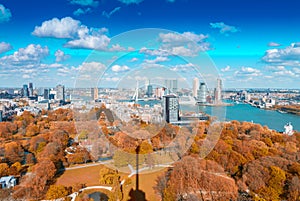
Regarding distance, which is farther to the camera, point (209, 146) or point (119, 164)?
point (209, 146)

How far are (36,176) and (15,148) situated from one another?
2.40 meters

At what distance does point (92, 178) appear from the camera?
4176 millimetres

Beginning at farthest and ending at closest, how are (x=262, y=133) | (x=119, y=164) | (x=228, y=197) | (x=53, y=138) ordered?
(x=262, y=133), (x=53, y=138), (x=119, y=164), (x=228, y=197)

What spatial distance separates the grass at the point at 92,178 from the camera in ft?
11.8

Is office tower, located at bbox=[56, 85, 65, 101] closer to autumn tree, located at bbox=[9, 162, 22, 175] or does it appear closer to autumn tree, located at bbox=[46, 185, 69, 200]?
autumn tree, located at bbox=[9, 162, 22, 175]

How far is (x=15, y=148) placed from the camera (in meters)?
5.62

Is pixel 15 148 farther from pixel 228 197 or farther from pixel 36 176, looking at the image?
pixel 228 197

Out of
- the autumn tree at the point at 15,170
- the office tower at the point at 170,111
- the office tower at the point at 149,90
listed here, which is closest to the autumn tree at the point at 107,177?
the autumn tree at the point at 15,170

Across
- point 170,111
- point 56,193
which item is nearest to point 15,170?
point 56,193

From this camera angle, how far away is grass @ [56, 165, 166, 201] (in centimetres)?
359

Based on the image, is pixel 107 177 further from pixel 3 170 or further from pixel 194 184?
pixel 3 170

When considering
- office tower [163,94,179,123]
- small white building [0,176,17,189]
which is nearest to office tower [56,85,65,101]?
office tower [163,94,179,123]

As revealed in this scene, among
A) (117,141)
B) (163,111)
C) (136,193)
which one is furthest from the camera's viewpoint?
(163,111)

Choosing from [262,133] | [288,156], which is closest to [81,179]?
[288,156]
